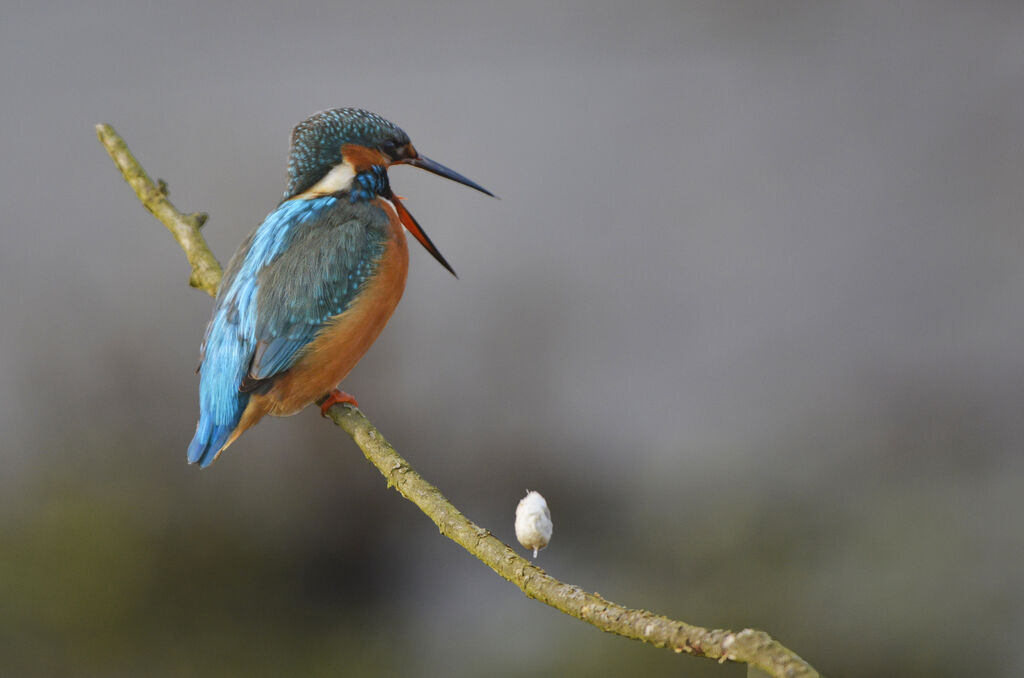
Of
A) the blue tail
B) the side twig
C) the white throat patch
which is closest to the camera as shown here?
the side twig

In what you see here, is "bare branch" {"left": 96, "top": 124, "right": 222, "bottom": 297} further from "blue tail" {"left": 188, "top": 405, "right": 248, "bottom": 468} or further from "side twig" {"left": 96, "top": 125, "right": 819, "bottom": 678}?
"blue tail" {"left": 188, "top": 405, "right": 248, "bottom": 468}

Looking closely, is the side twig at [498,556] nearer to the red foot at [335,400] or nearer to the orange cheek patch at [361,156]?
the red foot at [335,400]

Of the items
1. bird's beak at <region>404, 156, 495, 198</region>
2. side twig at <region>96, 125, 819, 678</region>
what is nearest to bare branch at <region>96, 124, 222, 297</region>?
side twig at <region>96, 125, 819, 678</region>

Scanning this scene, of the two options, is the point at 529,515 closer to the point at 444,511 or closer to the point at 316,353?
the point at 444,511

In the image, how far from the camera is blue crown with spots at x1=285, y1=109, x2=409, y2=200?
3.60 ft

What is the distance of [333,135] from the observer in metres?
1.11

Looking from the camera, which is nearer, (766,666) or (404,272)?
(766,666)

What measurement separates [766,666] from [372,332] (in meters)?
0.78

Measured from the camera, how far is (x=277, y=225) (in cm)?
116

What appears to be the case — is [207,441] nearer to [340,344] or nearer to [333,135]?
[340,344]

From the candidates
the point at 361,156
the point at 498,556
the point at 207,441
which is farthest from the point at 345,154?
the point at 498,556

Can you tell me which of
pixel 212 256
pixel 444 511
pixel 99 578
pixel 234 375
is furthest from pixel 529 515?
pixel 99 578

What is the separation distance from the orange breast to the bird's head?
69 millimetres

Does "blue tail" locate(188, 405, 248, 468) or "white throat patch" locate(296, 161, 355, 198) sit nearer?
"blue tail" locate(188, 405, 248, 468)
